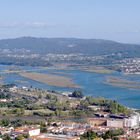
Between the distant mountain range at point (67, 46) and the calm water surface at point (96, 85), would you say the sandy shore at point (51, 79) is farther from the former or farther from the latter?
the distant mountain range at point (67, 46)

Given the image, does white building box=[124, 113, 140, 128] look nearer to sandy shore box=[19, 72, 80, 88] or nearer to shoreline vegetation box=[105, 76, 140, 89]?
shoreline vegetation box=[105, 76, 140, 89]

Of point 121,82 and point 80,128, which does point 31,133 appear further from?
point 121,82

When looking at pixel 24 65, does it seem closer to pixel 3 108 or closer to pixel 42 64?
pixel 42 64

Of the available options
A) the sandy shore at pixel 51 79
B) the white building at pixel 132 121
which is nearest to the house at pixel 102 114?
the white building at pixel 132 121

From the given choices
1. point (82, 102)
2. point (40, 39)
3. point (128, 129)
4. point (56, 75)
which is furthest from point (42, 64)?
point (40, 39)

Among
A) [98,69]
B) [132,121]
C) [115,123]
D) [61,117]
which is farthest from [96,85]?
[115,123]

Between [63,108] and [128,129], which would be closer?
[128,129]
